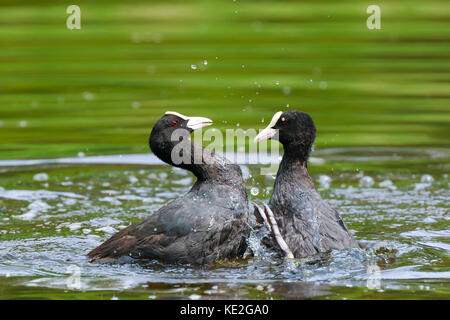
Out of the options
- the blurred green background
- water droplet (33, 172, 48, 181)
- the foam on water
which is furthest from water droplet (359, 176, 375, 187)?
water droplet (33, 172, 48, 181)

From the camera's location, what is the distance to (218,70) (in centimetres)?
1518

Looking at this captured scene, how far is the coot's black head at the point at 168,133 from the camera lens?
7.40m

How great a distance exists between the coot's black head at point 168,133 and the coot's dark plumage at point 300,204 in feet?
2.71

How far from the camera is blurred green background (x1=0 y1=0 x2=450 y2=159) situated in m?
12.3

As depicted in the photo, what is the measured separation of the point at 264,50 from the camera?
16.9 m

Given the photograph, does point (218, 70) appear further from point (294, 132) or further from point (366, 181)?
point (294, 132)

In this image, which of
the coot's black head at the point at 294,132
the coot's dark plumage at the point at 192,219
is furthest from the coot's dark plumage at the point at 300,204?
the coot's dark plumage at the point at 192,219

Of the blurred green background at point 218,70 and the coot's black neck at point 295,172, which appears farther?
the blurred green background at point 218,70

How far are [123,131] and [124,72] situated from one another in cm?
338

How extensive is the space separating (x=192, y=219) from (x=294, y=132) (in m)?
1.38

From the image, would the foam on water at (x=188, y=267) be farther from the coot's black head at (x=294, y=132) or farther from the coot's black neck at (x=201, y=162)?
the coot's black head at (x=294, y=132)

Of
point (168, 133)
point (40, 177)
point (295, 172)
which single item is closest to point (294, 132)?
point (295, 172)
